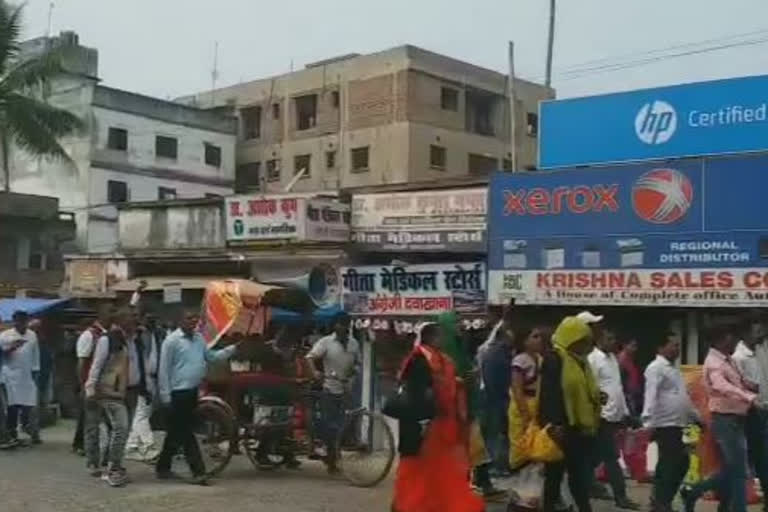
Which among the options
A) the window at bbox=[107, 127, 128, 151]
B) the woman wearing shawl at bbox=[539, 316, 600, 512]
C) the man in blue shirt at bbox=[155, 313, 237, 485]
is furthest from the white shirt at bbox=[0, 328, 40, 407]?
the window at bbox=[107, 127, 128, 151]

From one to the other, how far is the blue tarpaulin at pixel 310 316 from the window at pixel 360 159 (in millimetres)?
37140

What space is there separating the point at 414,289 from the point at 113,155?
3695 centimetres

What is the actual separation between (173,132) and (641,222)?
41.5 meters

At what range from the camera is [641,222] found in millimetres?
12250

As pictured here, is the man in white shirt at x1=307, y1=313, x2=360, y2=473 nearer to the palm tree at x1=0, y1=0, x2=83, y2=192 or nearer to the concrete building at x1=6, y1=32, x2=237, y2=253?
the palm tree at x1=0, y1=0, x2=83, y2=192

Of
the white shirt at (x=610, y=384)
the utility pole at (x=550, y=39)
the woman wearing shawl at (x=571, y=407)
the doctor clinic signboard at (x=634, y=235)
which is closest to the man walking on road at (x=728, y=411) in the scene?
the woman wearing shawl at (x=571, y=407)

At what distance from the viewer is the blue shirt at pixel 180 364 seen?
36.9 ft

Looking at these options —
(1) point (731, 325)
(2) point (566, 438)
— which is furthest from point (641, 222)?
(2) point (566, 438)

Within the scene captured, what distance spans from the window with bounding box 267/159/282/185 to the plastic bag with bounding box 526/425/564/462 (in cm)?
4857

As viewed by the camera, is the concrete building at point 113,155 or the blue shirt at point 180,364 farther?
the concrete building at point 113,155

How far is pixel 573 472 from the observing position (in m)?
8.20

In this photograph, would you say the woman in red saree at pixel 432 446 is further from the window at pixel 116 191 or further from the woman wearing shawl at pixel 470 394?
the window at pixel 116 191

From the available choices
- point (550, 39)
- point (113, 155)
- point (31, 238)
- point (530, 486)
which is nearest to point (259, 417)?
point (530, 486)

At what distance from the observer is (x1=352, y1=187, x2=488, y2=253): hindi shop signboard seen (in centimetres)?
1400
